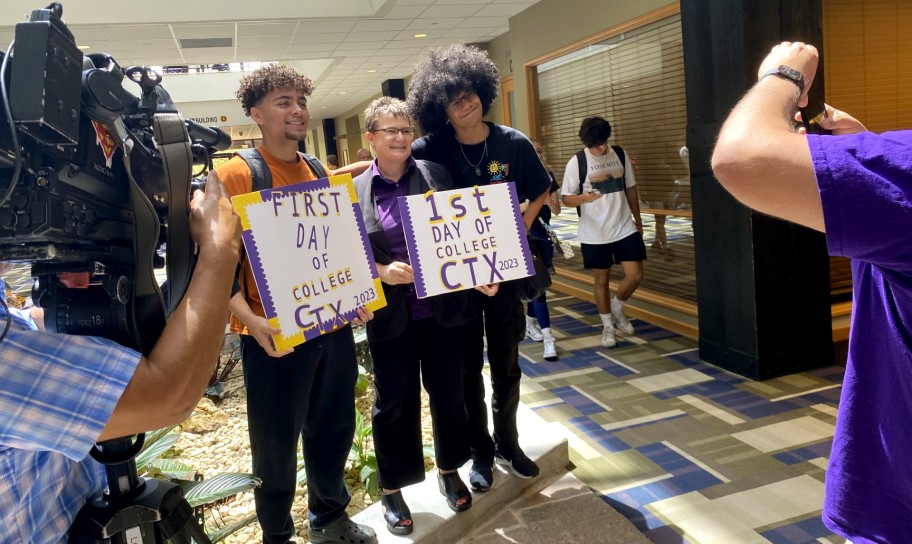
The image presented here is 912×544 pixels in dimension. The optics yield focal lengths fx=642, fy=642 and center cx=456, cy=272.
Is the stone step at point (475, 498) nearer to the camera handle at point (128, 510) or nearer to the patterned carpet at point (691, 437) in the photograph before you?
the patterned carpet at point (691, 437)

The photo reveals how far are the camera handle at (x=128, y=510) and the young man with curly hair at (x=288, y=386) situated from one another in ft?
2.65

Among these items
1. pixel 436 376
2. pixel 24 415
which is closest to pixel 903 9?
pixel 436 376

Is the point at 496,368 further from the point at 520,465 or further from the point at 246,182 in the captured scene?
the point at 246,182

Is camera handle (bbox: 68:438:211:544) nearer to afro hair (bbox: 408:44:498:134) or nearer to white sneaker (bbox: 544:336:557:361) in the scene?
afro hair (bbox: 408:44:498:134)

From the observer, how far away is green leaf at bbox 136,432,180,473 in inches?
91.4

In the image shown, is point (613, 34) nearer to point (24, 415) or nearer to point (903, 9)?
point (903, 9)

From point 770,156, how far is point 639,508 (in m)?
2.14

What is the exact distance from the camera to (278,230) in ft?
5.95

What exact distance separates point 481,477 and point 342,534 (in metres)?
0.63

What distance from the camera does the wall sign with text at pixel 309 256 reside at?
1.77 metres

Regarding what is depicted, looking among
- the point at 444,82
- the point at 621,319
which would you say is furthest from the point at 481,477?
A: the point at 621,319

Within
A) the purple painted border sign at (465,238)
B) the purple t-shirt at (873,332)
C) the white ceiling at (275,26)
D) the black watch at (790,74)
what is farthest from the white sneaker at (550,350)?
the white ceiling at (275,26)

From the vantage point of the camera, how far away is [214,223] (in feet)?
3.12

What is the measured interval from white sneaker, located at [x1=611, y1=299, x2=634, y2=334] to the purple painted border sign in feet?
9.14
